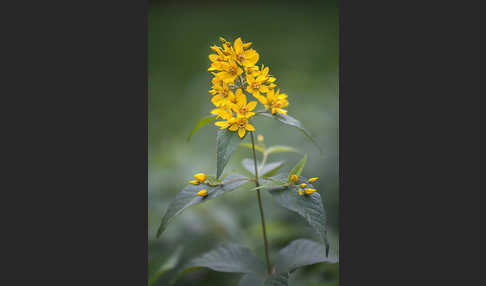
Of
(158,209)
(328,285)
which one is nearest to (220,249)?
(328,285)

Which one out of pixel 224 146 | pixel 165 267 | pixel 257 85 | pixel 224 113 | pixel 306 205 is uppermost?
pixel 257 85

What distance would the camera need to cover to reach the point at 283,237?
1973 mm

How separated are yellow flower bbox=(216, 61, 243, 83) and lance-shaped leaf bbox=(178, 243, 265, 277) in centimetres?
74

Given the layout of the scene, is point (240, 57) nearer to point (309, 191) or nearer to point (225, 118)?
point (225, 118)

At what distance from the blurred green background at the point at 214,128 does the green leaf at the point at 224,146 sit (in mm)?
836

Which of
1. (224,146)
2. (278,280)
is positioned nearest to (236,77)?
(224,146)

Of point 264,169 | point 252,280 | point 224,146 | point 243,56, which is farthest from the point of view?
point 264,169

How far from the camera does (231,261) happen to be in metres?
1.40

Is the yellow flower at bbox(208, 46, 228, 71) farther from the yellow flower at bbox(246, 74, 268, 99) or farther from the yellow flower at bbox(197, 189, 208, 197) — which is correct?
the yellow flower at bbox(197, 189, 208, 197)

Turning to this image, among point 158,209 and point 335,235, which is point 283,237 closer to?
point 335,235

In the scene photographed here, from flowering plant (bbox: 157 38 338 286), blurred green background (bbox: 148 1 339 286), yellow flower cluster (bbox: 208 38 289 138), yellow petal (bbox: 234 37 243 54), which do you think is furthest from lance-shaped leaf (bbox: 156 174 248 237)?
blurred green background (bbox: 148 1 339 286)

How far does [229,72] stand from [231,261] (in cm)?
78

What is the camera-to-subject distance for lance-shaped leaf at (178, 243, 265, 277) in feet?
4.44

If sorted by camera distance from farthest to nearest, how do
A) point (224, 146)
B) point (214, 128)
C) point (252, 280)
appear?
1. point (214, 128)
2. point (252, 280)
3. point (224, 146)
